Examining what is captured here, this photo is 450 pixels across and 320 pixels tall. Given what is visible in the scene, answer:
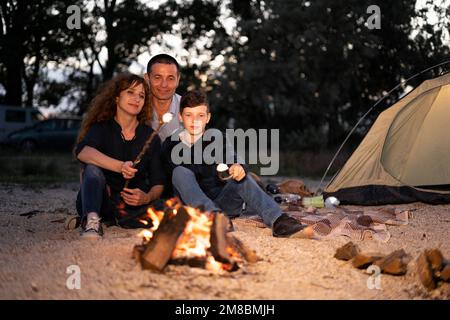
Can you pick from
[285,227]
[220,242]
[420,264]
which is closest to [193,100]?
[285,227]

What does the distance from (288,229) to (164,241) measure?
125cm

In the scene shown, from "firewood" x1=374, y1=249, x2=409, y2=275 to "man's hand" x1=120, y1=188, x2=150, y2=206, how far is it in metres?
1.69

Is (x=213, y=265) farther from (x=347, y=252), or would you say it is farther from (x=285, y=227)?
(x=285, y=227)

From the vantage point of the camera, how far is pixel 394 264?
2.95 metres

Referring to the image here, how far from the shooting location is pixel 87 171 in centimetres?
381

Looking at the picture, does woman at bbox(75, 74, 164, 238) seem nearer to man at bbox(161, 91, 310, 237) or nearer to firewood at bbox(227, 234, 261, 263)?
man at bbox(161, 91, 310, 237)

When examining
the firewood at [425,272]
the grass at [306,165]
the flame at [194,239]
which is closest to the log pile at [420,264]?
the firewood at [425,272]

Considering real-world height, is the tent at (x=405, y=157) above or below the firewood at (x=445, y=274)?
above

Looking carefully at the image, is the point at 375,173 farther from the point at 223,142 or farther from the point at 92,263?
the point at 92,263

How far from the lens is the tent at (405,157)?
5.84 m

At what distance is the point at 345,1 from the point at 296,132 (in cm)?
412

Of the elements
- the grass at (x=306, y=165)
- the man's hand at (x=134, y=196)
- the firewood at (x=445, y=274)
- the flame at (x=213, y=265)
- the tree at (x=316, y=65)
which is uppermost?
the tree at (x=316, y=65)

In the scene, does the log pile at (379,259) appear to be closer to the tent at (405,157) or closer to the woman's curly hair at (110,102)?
the woman's curly hair at (110,102)

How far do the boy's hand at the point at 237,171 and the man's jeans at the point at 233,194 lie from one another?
0.11 meters
